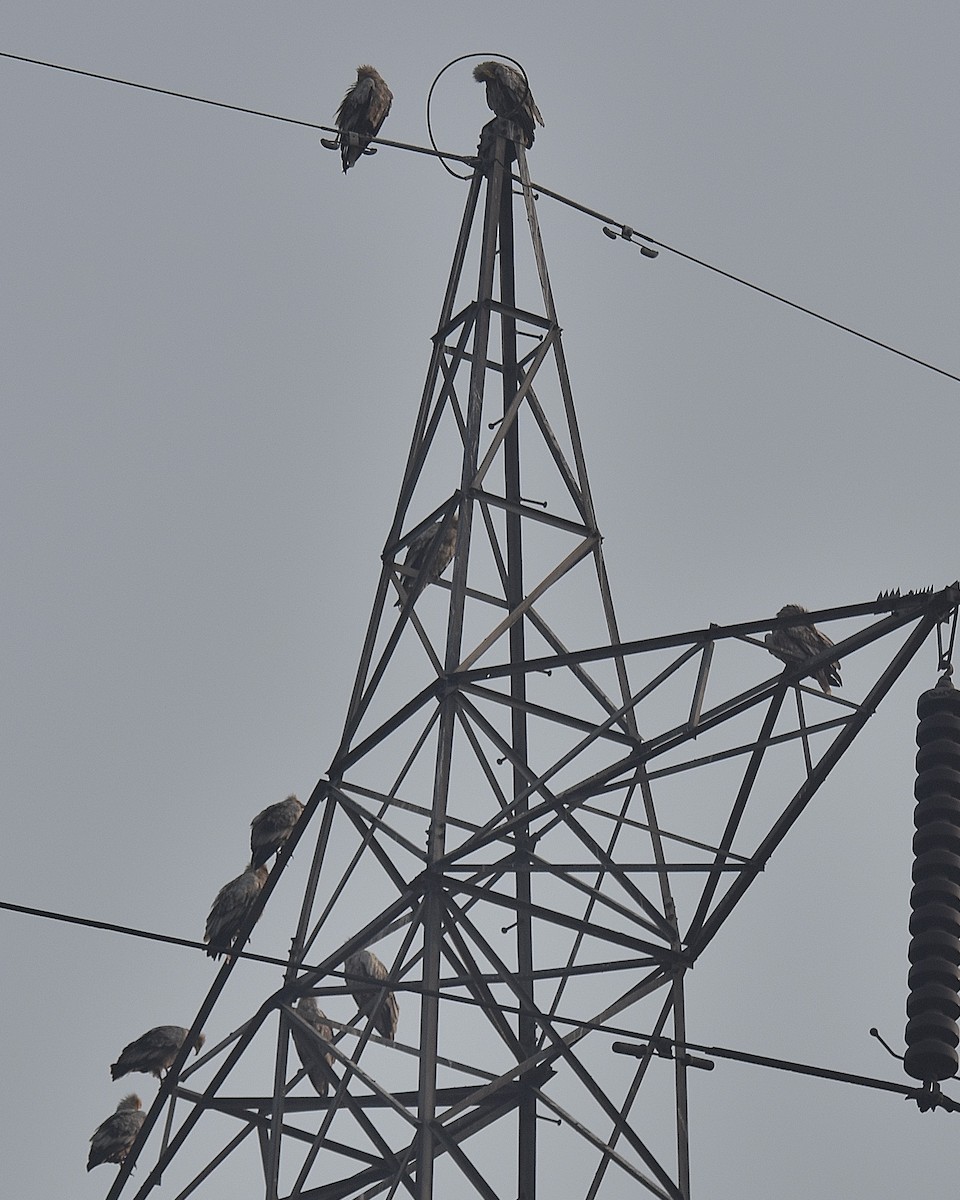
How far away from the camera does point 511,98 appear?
70.5ft

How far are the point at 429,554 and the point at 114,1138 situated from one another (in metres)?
6.81

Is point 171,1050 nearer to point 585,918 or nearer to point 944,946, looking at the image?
point 585,918

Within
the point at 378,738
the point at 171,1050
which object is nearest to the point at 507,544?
the point at 378,738

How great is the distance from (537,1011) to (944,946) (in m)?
4.42

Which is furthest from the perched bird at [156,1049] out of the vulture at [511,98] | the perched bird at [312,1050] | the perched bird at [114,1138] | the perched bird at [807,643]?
the vulture at [511,98]

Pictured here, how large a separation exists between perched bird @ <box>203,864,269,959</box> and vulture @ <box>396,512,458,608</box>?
3301 millimetres

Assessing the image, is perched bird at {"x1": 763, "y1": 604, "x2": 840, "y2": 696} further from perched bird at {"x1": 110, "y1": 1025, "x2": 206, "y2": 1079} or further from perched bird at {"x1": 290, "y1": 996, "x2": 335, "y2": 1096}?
perched bird at {"x1": 110, "y1": 1025, "x2": 206, "y2": 1079}

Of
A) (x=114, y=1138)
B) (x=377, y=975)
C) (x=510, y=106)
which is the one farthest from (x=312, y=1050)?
(x=510, y=106)

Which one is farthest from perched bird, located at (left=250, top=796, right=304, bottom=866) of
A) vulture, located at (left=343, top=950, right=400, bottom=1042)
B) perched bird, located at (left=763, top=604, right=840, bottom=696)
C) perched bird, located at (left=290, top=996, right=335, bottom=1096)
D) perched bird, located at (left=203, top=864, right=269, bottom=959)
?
perched bird, located at (left=763, top=604, right=840, bottom=696)

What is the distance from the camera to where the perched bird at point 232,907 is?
21.6 metres

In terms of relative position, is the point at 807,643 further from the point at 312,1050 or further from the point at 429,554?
the point at 312,1050

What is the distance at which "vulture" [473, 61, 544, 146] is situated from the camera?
21.5 meters

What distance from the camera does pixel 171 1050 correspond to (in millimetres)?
22062

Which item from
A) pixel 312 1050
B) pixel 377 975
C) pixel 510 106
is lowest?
pixel 312 1050
